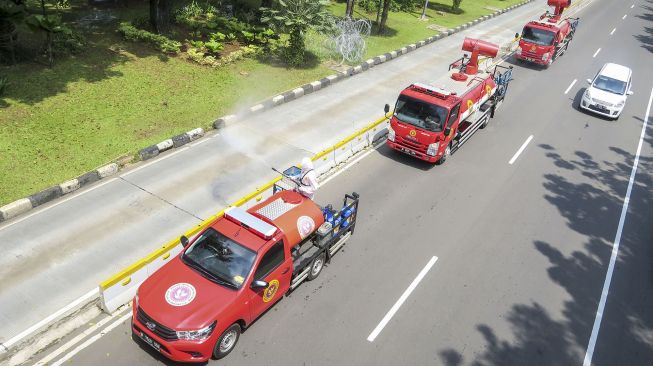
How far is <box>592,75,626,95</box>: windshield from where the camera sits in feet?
68.0

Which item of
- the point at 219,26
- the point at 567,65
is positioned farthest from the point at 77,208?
the point at 567,65

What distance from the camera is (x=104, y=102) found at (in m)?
16.5

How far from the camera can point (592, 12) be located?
1756 inches

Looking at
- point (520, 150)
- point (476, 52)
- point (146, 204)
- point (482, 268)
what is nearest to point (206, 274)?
point (146, 204)

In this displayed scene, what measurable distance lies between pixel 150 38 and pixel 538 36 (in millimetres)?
20219

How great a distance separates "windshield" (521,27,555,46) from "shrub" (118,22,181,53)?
18.5 metres

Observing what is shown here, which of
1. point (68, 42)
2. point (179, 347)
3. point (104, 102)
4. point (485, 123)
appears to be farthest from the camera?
point (485, 123)

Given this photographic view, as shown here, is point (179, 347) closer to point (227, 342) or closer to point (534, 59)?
point (227, 342)

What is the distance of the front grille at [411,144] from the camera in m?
14.9

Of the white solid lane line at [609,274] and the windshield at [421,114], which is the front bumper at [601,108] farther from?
the windshield at [421,114]

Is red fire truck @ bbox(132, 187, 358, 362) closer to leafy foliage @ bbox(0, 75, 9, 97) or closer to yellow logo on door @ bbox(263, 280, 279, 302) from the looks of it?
yellow logo on door @ bbox(263, 280, 279, 302)

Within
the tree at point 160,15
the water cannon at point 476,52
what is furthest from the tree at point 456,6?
the tree at point 160,15

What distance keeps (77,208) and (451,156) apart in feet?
38.8

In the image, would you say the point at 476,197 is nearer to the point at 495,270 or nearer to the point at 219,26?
the point at 495,270
